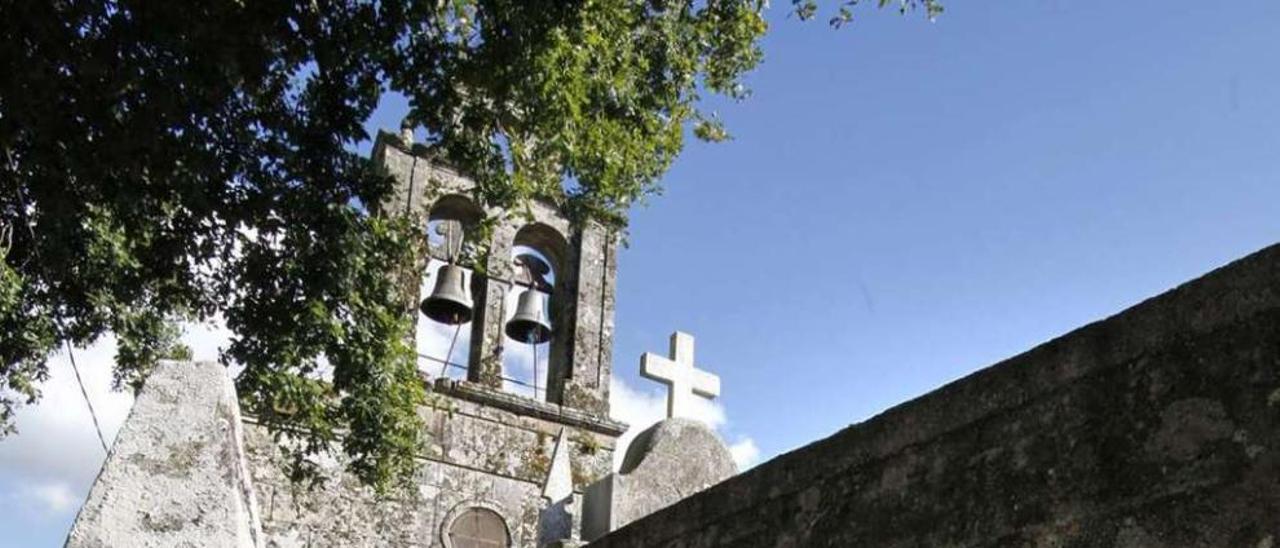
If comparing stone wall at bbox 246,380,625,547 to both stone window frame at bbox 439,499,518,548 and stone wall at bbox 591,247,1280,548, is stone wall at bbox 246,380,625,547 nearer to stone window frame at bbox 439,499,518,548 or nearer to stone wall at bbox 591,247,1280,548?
stone window frame at bbox 439,499,518,548

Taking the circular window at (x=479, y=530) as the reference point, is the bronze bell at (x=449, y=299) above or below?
above

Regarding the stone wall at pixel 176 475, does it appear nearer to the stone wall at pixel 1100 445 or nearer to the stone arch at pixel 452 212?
the stone wall at pixel 1100 445

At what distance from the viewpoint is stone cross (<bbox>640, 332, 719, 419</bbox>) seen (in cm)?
789

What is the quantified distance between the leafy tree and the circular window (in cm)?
232

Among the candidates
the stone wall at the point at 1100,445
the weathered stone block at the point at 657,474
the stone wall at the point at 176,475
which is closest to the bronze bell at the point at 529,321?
the weathered stone block at the point at 657,474

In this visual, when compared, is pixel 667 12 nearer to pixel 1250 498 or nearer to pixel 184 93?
pixel 184 93

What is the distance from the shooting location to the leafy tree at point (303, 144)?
5145 mm

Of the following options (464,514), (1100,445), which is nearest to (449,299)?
(464,514)

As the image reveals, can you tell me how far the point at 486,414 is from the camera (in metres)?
11.2

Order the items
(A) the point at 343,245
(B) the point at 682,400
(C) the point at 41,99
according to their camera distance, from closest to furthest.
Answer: (C) the point at 41,99 < (A) the point at 343,245 < (B) the point at 682,400

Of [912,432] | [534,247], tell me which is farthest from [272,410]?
[912,432]

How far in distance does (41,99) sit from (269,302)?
195 cm

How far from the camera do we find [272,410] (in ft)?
27.2

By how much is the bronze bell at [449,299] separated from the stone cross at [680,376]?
3227 mm
